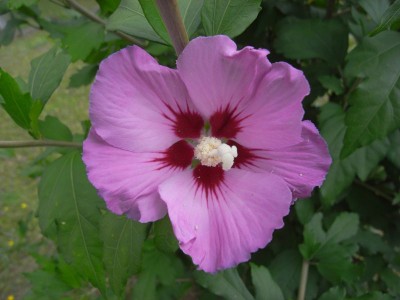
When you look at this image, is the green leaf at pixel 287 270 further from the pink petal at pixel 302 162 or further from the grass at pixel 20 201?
the grass at pixel 20 201

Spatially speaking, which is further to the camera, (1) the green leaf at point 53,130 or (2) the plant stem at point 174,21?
(1) the green leaf at point 53,130

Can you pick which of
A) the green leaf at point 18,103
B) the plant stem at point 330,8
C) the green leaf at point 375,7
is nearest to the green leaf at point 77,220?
the green leaf at point 18,103

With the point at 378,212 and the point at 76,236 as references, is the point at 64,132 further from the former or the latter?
the point at 378,212

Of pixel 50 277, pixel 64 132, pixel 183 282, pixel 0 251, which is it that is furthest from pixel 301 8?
pixel 0 251

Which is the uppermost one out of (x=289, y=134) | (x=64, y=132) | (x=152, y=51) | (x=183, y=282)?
(x=289, y=134)

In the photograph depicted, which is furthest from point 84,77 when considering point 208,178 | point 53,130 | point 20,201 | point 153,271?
point 20,201

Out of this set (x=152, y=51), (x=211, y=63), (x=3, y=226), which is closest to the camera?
(x=211, y=63)

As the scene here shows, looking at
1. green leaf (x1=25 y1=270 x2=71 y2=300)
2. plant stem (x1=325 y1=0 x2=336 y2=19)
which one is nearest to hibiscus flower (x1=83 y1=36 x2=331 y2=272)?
plant stem (x1=325 y1=0 x2=336 y2=19)
